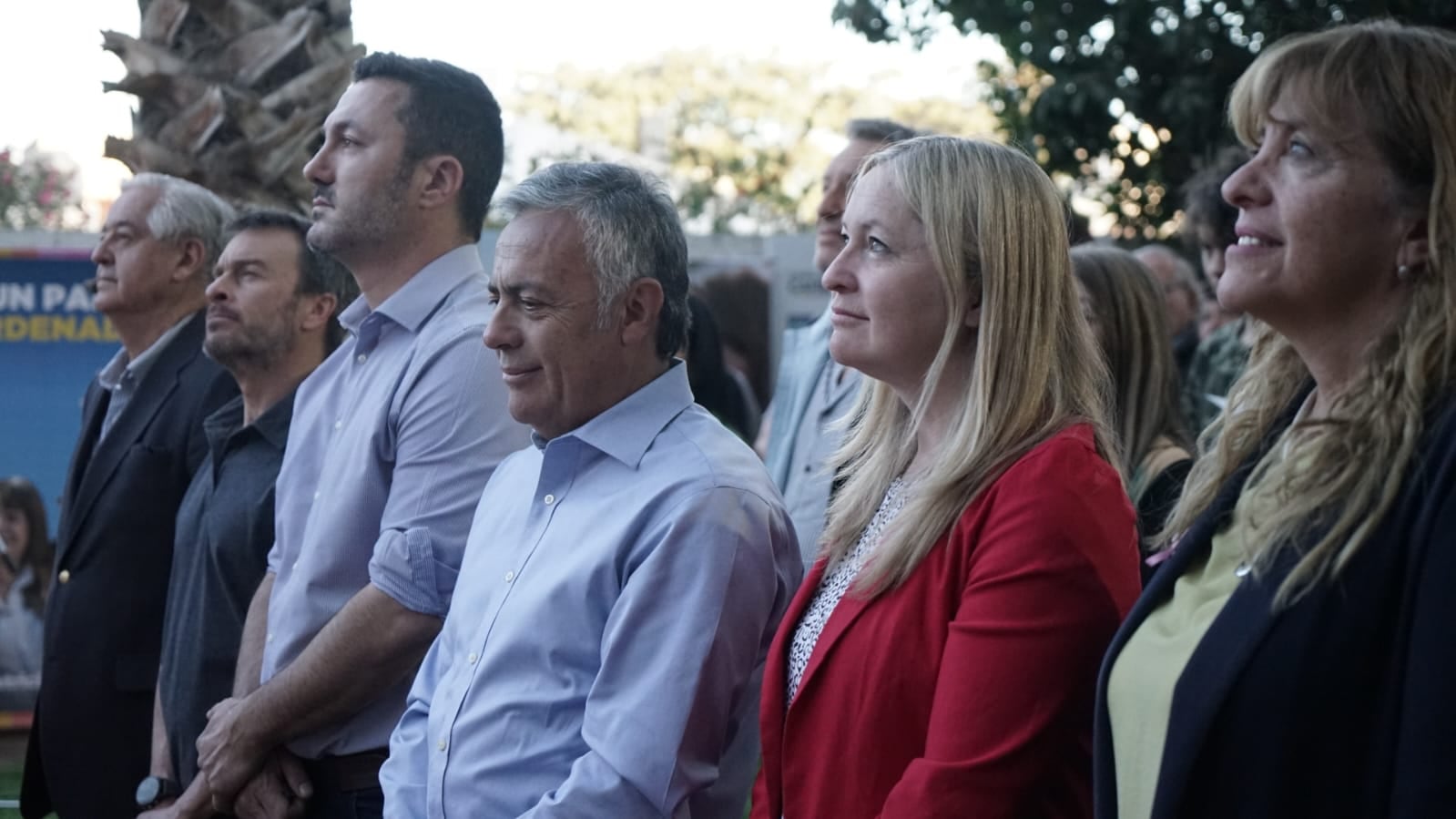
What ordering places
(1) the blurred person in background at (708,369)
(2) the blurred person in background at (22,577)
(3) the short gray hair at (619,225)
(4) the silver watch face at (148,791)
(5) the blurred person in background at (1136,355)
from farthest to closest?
(2) the blurred person in background at (22,577) → (1) the blurred person in background at (708,369) → (4) the silver watch face at (148,791) → (5) the blurred person in background at (1136,355) → (3) the short gray hair at (619,225)

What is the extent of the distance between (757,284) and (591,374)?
21.2 ft

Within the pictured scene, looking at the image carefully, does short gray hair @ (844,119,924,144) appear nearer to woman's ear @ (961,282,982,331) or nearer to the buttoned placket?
the buttoned placket

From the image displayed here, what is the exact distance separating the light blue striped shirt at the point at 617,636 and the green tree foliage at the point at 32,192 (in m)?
11.2

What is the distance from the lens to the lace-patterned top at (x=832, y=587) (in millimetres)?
2678

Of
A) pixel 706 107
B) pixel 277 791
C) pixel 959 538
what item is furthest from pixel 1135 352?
pixel 706 107

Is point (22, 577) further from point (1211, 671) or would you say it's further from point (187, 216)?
point (1211, 671)

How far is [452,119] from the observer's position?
4016 mm

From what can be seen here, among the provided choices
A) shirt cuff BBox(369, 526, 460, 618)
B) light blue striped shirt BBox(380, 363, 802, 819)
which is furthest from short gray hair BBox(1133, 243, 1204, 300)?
light blue striped shirt BBox(380, 363, 802, 819)

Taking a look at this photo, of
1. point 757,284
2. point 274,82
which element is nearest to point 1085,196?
point 757,284

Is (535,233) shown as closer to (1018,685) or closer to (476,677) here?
(476,677)

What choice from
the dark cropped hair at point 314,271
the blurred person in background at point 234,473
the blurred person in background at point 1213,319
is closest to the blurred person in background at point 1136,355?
the blurred person in background at point 1213,319

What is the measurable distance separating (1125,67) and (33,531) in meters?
7.39

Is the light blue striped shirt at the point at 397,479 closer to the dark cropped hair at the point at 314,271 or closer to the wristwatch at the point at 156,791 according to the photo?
the wristwatch at the point at 156,791

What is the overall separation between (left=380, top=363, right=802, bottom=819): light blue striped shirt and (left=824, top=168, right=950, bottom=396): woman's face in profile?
389 mm
